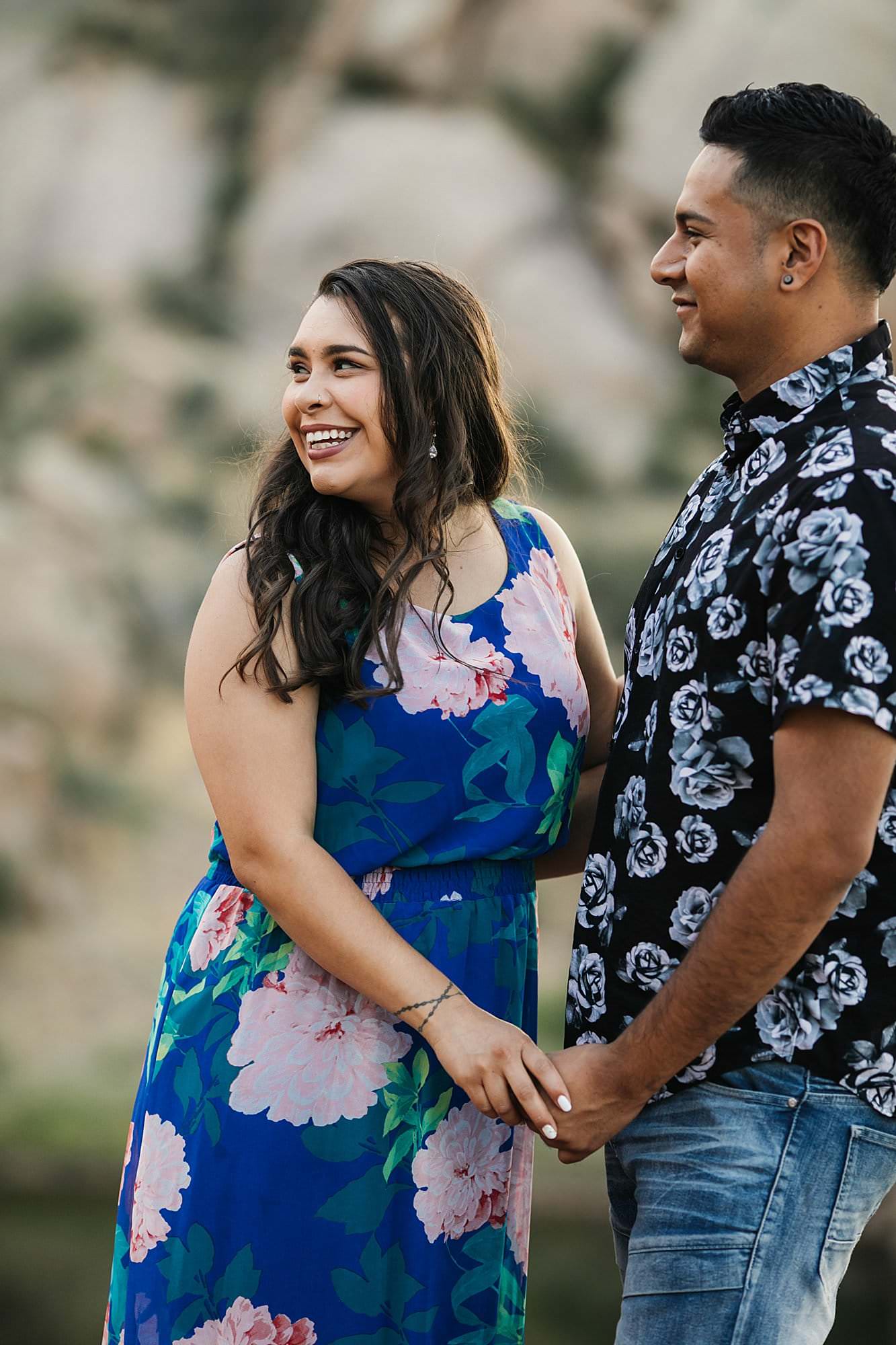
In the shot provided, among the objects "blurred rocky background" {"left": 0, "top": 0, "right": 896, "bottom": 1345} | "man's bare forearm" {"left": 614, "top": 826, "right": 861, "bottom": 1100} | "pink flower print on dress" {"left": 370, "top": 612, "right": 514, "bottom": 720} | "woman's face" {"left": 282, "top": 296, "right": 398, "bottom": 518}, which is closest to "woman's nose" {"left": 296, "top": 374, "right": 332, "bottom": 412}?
"woman's face" {"left": 282, "top": 296, "right": 398, "bottom": 518}

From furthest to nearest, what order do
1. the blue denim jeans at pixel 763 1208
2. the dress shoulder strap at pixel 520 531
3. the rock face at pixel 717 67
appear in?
1. the rock face at pixel 717 67
2. the dress shoulder strap at pixel 520 531
3. the blue denim jeans at pixel 763 1208

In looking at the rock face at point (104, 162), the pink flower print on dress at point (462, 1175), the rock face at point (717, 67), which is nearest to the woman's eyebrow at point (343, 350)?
the pink flower print on dress at point (462, 1175)

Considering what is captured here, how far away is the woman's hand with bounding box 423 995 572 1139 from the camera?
152 cm

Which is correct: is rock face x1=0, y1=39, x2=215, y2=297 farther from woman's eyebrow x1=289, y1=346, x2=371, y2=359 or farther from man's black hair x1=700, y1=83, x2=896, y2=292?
man's black hair x1=700, y1=83, x2=896, y2=292

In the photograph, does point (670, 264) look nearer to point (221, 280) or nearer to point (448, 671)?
point (448, 671)

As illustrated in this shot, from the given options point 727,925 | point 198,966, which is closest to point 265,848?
point 198,966

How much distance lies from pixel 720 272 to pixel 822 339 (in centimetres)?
13

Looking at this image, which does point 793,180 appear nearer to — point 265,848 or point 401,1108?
point 265,848

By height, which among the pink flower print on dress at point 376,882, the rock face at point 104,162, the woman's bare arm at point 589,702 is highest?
the rock face at point 104,162

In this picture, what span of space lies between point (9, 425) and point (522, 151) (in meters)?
2.20

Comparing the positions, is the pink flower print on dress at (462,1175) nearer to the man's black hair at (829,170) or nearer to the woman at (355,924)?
the woman at (355,924)

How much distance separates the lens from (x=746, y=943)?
4.42 ft

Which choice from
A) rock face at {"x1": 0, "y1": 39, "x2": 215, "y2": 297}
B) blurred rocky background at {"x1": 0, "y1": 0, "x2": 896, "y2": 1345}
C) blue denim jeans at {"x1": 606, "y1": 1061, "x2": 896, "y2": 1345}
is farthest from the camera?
rock face at {"x1": 0, "y1": 39, "x2": 215, "y2": 297}

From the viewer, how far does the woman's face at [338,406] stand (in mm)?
1698
